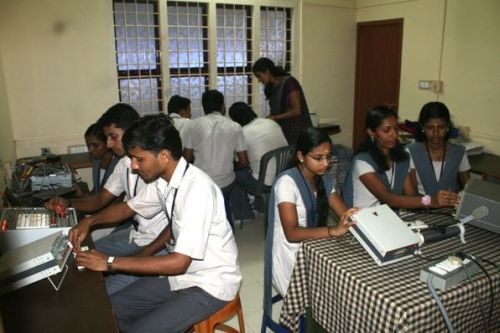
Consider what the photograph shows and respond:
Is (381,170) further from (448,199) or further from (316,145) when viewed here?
(316,145)

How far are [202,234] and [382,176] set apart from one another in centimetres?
111

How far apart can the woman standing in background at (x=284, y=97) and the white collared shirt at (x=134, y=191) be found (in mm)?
1809

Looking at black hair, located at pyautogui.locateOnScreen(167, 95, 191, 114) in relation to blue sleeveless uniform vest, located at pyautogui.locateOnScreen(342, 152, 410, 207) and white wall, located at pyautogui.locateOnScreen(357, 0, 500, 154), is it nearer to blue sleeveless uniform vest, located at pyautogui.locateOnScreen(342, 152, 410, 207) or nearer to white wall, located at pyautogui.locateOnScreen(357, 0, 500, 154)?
blue sleeveless uniform vest, located at pyautogui.locateOnScreen(342, 152, 410, 207)

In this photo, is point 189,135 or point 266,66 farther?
point 266,66

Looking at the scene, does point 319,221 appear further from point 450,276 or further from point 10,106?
point 10,106

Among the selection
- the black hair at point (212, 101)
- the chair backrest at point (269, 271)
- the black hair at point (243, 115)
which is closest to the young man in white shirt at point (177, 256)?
the chair backrest at point (269, 271)

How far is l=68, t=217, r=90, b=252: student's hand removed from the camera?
1.68m

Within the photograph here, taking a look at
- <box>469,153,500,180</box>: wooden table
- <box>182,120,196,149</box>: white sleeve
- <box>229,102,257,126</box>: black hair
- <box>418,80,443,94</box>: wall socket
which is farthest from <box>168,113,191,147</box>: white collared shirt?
<box>418,80,443,94</box>: wall socket

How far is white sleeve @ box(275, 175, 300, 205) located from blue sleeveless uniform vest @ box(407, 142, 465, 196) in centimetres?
91

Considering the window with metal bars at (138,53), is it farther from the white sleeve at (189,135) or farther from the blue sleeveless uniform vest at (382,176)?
the blue sleeveless uniform vest at (382,176)

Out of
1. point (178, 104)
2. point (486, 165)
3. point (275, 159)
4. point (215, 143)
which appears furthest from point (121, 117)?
point (486, 165)

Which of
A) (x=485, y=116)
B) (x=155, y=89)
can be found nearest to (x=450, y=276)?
(x=485, y=116)

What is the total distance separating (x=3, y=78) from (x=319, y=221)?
2.96m

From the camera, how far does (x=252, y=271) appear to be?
114 inches
